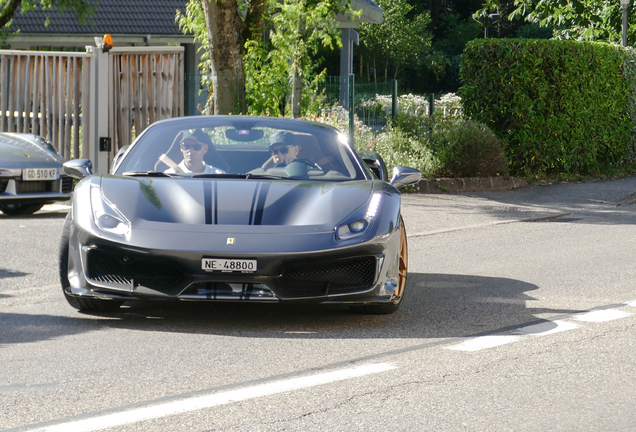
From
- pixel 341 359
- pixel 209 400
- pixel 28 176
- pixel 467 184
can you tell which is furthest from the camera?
pixel 467 184

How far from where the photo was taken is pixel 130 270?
5.52 meters

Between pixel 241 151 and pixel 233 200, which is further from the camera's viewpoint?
pixel 241 151

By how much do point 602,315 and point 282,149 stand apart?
2453mm

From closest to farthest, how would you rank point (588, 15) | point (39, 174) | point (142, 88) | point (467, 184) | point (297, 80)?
point (39, 174)
point (142, 88)
point (467, 184)
point (297, 80)
point (588, 15)

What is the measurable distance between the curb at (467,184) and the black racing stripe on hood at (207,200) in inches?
371

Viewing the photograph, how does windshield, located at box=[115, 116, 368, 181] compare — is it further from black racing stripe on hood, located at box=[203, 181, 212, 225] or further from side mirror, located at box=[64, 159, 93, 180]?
black racing stripe on hood, located at box=[203, 181, 212, 225]

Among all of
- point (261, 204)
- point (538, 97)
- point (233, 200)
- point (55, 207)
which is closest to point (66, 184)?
point (55, 207)

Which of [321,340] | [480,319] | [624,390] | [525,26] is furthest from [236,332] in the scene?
[525,26]

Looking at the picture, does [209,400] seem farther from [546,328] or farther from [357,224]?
[546,328]

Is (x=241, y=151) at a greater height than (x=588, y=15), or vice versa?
(x=588, y=15)

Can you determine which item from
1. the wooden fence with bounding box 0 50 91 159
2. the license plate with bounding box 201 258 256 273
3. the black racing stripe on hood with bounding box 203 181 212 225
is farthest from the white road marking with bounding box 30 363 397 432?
the wooden fence with bounding box 0 50 91 159

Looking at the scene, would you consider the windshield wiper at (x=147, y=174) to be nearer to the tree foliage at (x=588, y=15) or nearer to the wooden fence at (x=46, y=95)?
the wooden fence at (x=46, y=95)

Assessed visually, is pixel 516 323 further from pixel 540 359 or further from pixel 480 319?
pixel 540 359

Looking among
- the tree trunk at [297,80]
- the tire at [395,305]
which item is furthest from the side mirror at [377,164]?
the tree trunk at [297,80]
